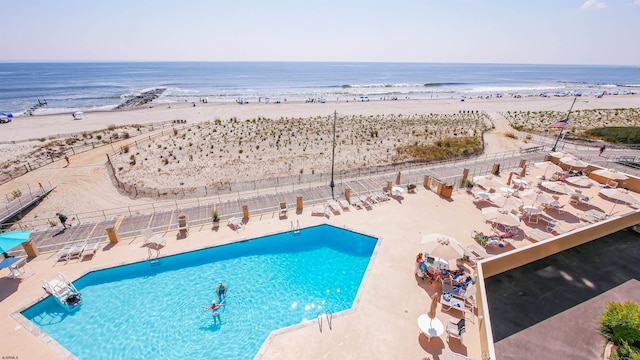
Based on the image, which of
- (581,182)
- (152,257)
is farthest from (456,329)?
(581,182)

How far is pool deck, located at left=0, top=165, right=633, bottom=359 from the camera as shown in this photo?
Result: 31.6 ft

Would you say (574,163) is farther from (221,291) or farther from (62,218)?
(62,218)

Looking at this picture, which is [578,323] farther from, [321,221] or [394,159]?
[394,159]

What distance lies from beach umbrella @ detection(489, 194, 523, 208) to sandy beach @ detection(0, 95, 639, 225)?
41.6 ft

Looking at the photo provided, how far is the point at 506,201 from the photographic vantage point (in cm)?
1686

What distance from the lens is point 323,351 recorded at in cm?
952

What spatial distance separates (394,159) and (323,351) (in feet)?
76.0

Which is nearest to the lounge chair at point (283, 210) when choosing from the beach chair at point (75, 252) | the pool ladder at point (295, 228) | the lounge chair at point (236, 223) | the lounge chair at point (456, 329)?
the pool ladder at point (295, 228)

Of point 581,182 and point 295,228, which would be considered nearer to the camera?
point 295,228

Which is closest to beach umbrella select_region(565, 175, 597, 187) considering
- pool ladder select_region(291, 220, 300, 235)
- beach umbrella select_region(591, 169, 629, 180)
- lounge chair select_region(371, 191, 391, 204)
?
beach umbrella select_region(591, 169, 629, 180)

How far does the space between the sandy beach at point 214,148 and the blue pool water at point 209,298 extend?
10.2 m

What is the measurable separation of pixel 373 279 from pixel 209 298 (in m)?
7.35

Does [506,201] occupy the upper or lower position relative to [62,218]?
upper

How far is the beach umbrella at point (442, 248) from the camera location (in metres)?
12.2
